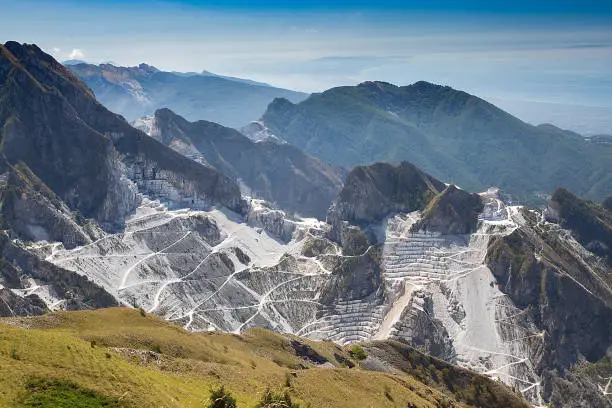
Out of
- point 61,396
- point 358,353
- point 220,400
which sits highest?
point 61,396

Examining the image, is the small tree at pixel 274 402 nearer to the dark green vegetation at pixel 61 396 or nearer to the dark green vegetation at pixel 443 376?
the dark green vegetation at pixel 61 396

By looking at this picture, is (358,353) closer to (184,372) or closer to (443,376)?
(443,376)

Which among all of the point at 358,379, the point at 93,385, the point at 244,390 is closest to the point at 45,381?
the point at 93,385

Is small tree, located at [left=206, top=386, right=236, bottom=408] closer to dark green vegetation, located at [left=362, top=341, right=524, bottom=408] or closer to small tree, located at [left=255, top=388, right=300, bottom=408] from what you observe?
small tree, located at [left=255, top=388, right=300, bottom=408]

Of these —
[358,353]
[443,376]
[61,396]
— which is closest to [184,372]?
[61,396]

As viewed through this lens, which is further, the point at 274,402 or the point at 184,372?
the point at 184,372

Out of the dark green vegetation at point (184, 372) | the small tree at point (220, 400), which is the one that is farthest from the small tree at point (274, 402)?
the small tree at point (220, 400)

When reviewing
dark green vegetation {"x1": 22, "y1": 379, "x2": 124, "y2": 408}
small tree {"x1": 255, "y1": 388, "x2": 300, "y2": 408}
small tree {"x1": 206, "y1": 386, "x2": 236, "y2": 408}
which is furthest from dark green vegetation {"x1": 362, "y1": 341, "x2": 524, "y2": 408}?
dark green vegetation {"x1": 22, "y1": 379, "x2": 124, "y2": 408}
